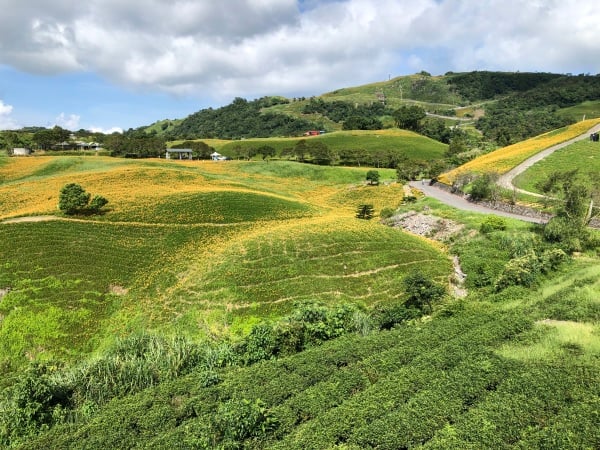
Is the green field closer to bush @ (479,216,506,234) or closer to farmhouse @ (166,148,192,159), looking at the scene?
bush @ (479,216,506,234)

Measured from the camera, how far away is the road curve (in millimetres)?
61188

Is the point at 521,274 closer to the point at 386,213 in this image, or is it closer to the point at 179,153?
the point at 386,213

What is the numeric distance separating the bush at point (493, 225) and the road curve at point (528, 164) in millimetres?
18229

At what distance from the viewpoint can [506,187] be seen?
199 ft

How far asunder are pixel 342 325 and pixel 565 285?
50.1ft

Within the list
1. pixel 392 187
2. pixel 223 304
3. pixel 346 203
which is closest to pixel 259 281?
pixel 223 304

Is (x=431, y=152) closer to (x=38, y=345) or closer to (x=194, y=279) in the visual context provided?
(x=194, y=279)

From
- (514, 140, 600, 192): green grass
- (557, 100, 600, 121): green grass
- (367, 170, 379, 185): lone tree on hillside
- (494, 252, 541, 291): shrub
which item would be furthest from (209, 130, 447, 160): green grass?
(494, 252, 541, 291): shrub

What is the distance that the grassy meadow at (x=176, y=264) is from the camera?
28.1m

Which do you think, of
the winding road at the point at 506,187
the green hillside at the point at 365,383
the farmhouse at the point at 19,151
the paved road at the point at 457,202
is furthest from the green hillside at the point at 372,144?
the green hillside at the point at 365,383

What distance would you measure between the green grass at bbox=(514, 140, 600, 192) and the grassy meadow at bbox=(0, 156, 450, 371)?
30918 mm

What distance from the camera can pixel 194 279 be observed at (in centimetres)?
3300

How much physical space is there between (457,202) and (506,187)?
301 inches

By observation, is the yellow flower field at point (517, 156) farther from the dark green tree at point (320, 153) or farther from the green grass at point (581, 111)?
the green grass at point (581, 111)
